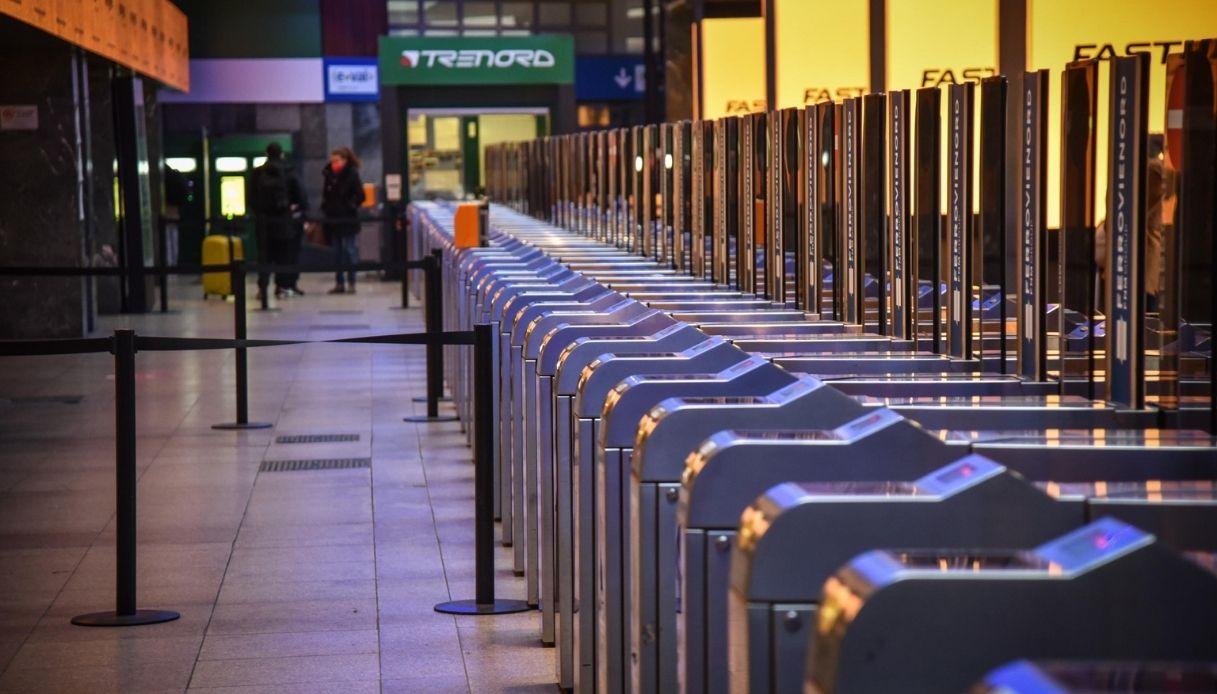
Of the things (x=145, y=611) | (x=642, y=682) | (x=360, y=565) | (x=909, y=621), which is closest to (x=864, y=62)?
(x=360, y=565)

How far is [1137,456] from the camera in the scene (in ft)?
8.04

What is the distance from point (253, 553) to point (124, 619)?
110 cm

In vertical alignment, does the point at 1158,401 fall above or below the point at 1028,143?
below

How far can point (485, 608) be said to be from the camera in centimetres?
569

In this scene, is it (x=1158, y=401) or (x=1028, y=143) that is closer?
(x=1158, y=401)

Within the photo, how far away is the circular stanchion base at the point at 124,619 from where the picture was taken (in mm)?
5621

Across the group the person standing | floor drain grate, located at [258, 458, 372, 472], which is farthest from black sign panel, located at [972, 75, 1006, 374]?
the person standing

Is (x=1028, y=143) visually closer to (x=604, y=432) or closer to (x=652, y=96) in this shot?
(x=604, y=432)

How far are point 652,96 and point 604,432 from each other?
62.1ft

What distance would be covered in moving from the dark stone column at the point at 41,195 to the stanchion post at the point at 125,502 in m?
10.5

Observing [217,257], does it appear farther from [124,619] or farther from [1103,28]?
[124,619]

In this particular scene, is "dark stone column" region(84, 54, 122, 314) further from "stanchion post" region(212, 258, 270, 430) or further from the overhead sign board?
"stanchion post" region(212, 258, 270, 430)

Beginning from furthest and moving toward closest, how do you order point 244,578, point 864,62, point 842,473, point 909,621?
point 864,62 → point 244,578 → point 842,473 → point 909,621

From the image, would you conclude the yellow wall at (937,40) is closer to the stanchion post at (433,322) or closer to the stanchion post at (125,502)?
the stanchion post at (433,322)
